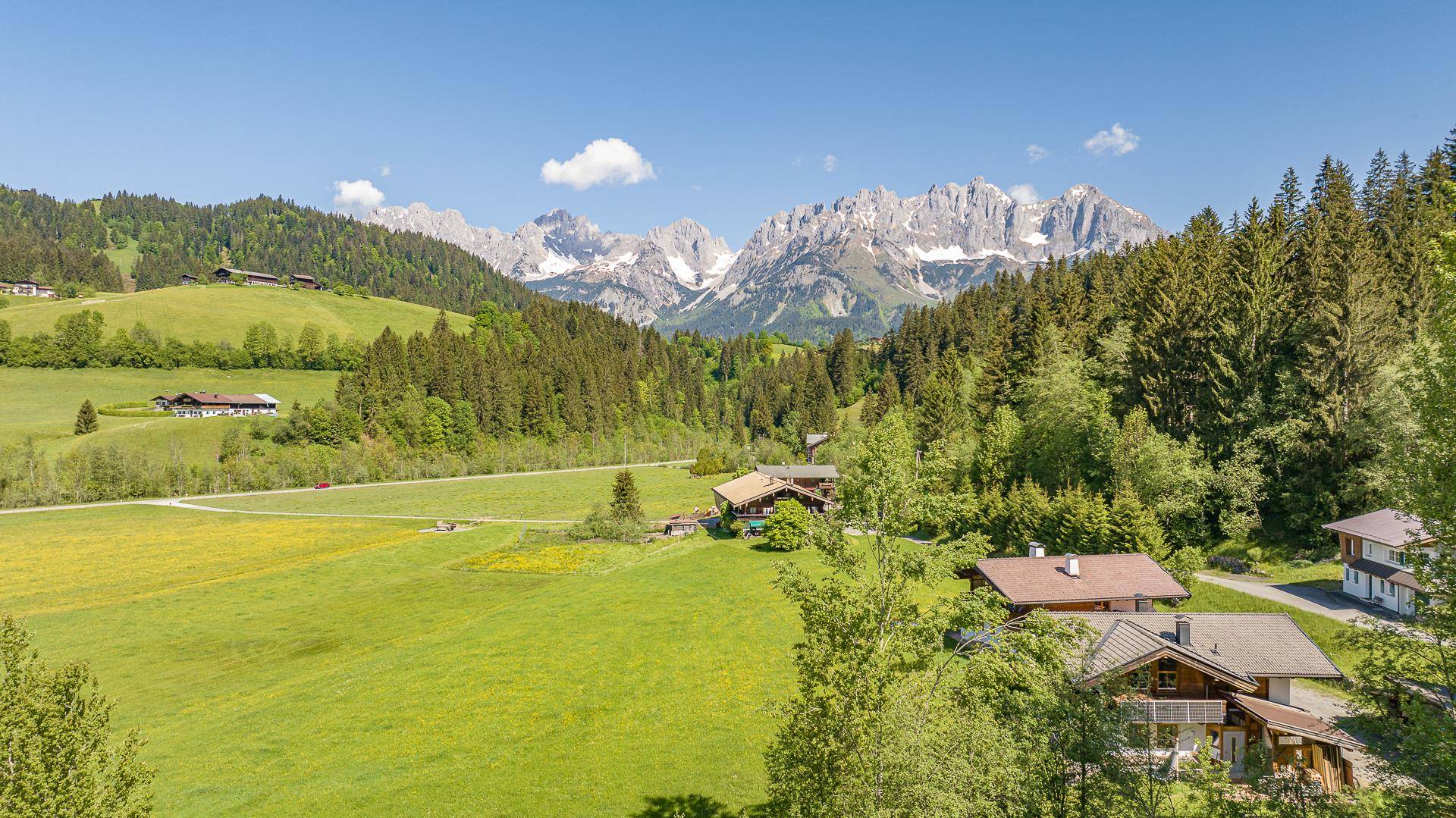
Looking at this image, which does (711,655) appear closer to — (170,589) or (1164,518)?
(1164,518)

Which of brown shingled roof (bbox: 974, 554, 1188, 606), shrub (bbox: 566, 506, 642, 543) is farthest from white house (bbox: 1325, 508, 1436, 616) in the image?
shrub (bbox: 566, 506, 642, 543)

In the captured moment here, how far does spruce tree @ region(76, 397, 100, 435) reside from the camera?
333 feet

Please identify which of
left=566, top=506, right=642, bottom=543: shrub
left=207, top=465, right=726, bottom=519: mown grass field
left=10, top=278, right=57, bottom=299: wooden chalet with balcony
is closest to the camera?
left=566, top=506, right=642, bottom=543: shrub

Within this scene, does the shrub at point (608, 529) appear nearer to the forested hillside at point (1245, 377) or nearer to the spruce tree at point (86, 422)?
the forested hillside at point (1245, 377)

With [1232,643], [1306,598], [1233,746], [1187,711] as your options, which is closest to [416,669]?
[1187,711]

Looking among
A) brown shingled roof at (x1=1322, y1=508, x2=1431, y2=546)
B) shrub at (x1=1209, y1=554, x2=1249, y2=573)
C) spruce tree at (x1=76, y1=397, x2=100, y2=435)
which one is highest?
spruce tree at (x1=76, y1=397, x2=100, y2=435)

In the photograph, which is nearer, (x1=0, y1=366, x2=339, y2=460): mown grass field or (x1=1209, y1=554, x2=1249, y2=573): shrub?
(x1=1209, y1=554, x2=1249, y2=573): shrub

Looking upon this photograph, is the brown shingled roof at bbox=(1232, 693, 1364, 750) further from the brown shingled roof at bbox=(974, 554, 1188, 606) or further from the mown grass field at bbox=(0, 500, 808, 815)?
the mown grass field at bbox=(0, 500, 808, 815)

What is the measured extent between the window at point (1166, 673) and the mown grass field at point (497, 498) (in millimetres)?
61562

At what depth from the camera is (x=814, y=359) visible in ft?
487

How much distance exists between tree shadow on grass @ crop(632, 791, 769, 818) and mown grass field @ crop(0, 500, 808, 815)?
368 millimetres

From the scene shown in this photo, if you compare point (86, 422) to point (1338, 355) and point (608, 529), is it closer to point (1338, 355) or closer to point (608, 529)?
point (608, 529)

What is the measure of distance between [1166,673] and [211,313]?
682 ft

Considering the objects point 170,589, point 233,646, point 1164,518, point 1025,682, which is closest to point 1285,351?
point 1164,518
